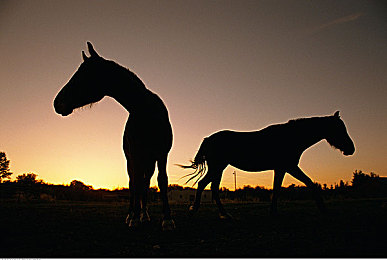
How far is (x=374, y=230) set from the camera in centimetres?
333

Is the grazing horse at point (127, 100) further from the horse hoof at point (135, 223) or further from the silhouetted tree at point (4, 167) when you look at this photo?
the silhouetted tree at point (4, 167)

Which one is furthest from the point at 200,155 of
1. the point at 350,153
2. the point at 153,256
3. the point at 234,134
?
the point at 153,256

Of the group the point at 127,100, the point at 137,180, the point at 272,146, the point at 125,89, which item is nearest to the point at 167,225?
the point at 137,180

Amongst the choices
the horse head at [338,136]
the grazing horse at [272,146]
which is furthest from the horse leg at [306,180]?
the horse head at [338,136]

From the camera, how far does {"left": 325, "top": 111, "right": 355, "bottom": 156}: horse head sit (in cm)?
710

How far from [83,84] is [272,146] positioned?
466cm

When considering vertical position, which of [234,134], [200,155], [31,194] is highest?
[234,134]

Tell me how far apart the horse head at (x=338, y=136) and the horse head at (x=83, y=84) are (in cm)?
592

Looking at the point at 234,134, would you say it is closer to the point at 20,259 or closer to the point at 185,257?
the point at 185,257

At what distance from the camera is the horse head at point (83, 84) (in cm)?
429

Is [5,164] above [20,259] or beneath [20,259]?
above

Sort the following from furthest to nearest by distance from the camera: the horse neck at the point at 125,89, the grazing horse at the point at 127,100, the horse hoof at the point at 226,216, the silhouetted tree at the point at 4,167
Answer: the silhouetted tree at the point at 4,167 → the horse hoof at the point at 226,216 → the horse neck at the point at 125,89 → the grazing horse at the point at 127,100

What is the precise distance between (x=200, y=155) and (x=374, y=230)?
4782mm

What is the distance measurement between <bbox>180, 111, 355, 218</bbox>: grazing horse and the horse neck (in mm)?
3125
